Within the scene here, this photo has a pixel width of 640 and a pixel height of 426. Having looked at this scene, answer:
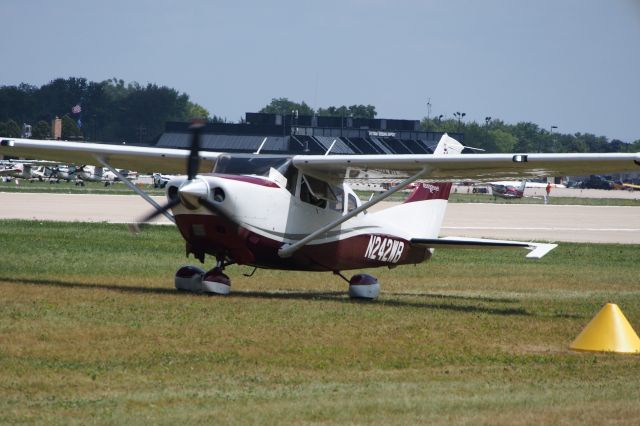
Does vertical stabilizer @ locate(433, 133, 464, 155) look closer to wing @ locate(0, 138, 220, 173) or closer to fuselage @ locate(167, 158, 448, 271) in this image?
fuselage @ locate(167, 158, 448, 271)

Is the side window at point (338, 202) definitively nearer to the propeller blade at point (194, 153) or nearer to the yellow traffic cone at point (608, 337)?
the propeller blade at point (194, 153)

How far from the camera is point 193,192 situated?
17.7 meters

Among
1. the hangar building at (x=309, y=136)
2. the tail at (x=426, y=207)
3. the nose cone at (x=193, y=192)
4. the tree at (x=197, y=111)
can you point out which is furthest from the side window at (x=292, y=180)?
the tree at (x=197, y=111)

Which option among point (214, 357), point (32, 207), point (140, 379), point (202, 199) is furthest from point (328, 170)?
point (32, 207)

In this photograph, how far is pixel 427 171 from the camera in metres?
19.7

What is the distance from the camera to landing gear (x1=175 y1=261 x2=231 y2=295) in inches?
747

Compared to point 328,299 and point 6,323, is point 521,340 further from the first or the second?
point 6,323

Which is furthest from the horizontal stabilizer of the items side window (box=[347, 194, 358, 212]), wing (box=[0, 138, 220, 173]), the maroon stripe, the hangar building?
the hangar building

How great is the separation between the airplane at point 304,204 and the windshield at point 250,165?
0.02 m

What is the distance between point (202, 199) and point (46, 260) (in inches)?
339

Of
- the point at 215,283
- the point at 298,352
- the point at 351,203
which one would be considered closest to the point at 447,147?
the point at 351,203

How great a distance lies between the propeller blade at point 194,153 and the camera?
1822cm

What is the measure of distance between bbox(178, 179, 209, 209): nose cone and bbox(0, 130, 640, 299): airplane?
2 centimetres

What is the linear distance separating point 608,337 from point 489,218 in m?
40.8
